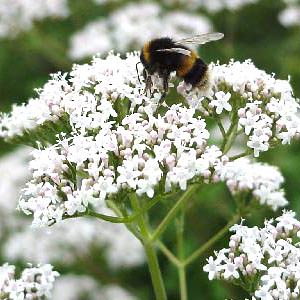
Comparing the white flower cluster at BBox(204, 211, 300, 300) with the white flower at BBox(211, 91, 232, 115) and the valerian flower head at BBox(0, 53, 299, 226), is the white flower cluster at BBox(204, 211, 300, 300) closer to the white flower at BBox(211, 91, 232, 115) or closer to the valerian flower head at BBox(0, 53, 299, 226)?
the valerian flower head at BBox(0, 53, 299, 226)

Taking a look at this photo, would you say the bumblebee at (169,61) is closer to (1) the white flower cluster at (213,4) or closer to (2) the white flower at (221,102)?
(2) the white flower at (221,102)

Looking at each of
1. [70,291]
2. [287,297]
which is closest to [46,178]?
[287,297]

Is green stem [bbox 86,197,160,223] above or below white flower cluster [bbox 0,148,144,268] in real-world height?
below

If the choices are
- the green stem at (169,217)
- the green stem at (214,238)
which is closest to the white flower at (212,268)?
the green stem at (169,217)

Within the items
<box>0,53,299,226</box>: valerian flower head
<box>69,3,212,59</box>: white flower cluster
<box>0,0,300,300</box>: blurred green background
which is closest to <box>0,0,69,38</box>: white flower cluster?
<box>0,0,300,300</box>: blurred green background

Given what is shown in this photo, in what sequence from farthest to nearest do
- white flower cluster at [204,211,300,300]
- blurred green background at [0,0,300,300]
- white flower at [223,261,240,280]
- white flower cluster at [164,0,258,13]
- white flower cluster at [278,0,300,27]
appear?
1. white flower cluster at [164,0,258,13]
2. white flower cluster at [278,0,300,27]
3. blurred green background at [0,0,300,300]
4. white flower at [223,261,240,280]
5. white flower cluster at [204,211,300,300]

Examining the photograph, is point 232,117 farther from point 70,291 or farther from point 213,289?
point 70,291
